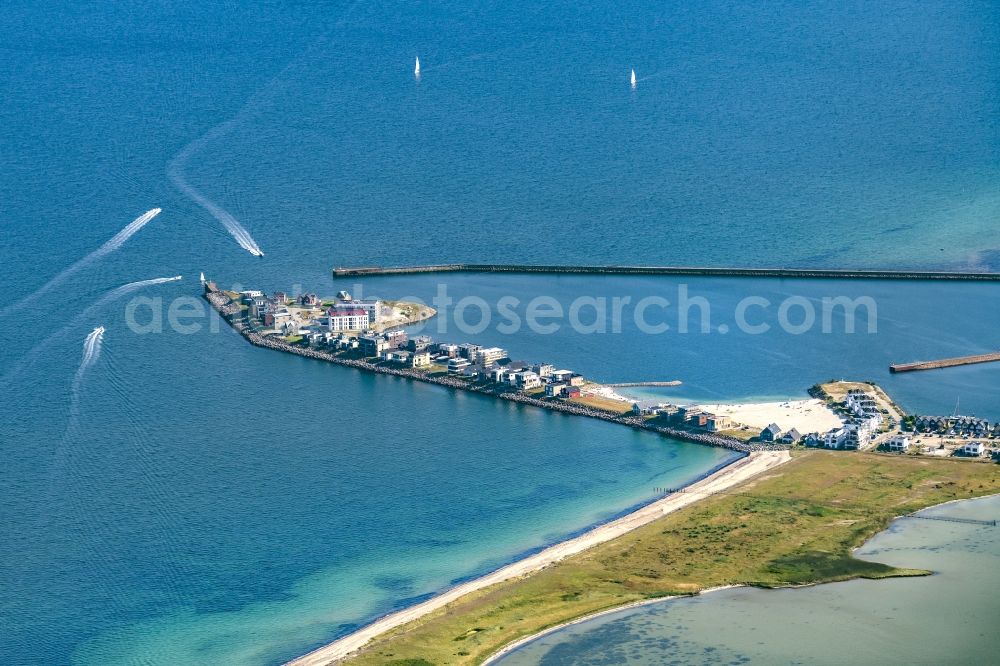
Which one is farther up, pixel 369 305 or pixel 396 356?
pixel 369 305

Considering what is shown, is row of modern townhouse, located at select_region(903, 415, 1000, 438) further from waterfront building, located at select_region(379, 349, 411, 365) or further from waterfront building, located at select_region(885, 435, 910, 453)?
waterfront building, located at select_region(379, 349, 411, 365)

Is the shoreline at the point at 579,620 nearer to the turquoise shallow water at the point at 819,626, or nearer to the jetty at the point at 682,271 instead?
the turquoise shallow water at the point at 819,626

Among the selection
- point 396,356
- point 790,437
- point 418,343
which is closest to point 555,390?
point 418,343

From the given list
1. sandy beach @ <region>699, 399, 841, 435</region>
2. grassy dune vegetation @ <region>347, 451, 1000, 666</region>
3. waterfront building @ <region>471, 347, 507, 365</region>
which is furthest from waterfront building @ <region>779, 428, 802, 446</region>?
waterfront building @ <region>471, 347, 507, 365</region>

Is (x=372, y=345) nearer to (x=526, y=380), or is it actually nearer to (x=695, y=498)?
(x=526, y=380)

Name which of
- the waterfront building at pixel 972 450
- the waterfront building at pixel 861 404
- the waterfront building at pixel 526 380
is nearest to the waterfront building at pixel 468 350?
the waterfront building at pixel 526 380
